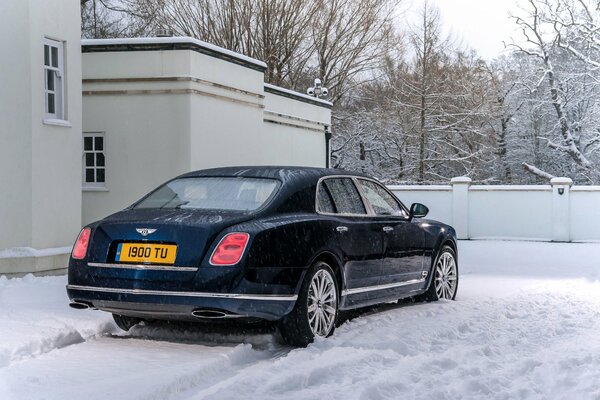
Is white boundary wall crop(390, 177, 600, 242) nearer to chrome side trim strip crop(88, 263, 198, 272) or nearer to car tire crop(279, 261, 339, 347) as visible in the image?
car tire crop(279, 261, 339, 347)

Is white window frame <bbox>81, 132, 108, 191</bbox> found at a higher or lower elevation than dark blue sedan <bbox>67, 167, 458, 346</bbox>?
higher

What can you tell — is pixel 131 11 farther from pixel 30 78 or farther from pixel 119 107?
pixel 30 78

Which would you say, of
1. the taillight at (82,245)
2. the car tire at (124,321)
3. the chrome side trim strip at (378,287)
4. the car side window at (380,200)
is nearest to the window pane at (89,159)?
the car side window at (380,200)

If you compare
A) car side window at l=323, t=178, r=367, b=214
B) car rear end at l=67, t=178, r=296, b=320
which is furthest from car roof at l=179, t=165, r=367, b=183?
car rear end at l=67, t=178, r=296, b=320

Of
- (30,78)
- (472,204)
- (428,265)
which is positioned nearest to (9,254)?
(30,78)

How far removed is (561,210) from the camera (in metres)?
26.2

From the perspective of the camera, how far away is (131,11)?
45.6 m

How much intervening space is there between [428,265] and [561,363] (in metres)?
3.46

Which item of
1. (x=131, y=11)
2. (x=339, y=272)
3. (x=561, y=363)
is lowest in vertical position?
(x=561, y=363)

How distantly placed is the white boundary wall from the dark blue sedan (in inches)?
734

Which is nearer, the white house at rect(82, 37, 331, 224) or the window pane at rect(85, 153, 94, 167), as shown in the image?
the white house at rect(82, 37, 331, 224)

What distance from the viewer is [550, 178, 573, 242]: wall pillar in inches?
1027

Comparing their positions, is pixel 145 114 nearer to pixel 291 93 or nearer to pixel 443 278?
pixel 291 93

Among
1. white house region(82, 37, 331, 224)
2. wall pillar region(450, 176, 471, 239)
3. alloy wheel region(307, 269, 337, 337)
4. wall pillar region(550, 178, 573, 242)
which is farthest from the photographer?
wall pillar region(450, 176, 471, 239)
